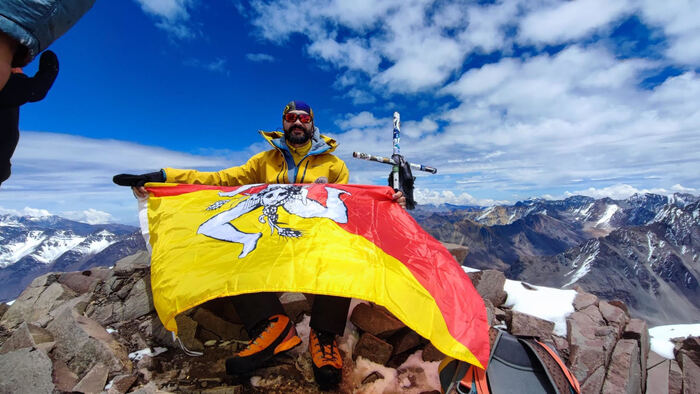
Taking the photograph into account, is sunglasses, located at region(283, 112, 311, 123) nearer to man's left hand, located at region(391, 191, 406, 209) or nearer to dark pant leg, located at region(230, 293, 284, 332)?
man's left hand, located at region(391, 191, 406, 209)

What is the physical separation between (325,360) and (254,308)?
1255 mm

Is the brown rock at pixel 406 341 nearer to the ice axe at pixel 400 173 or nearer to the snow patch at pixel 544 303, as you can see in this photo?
the ice axe at pixel 400 173

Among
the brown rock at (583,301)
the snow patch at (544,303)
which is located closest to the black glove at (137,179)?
the snow patch at (544,303)

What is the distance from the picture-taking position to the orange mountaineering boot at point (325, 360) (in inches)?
161

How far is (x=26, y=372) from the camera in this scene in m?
3.71

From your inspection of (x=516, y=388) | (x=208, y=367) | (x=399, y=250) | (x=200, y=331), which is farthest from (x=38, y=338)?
(x=516, y=388)

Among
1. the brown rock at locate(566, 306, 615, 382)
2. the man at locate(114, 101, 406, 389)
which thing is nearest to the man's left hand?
the man at locate(114, 101, 406, 389)

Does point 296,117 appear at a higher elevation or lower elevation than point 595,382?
higher

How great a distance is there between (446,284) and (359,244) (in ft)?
4.97

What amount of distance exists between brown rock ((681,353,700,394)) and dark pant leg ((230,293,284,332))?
7.60 meters

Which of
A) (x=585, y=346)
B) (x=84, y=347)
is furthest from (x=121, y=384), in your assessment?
(x=585, y=346)

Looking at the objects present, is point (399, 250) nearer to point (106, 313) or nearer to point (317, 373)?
point (317, 373)

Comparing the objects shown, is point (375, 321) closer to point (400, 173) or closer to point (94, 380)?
point (400, 173)

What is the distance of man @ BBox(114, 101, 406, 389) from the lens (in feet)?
13.5
